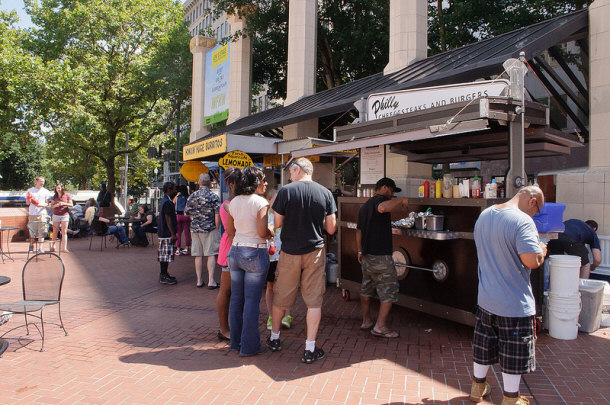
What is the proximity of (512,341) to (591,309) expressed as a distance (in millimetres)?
2814

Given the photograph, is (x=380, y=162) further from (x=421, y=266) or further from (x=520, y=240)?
(x=520, y=240)

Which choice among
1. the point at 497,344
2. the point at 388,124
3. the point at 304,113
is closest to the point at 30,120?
the point at 304,113

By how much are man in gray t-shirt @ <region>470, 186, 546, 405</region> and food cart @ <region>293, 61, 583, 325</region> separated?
144cm

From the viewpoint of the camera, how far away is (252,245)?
4.27 m

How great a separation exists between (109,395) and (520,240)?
3.34 metres

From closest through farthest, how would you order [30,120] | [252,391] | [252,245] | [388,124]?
[252,391] < [252,245] < [388,124] < [30,120]

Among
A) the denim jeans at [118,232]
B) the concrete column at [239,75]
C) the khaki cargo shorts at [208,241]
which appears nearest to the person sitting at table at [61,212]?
the denim jeans at [118,232]

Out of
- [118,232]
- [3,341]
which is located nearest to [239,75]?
[118,232]

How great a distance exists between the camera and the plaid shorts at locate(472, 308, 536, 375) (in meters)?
3.10

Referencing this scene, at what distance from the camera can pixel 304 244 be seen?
4164 millimetres

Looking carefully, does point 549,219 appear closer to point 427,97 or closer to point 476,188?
point 476,188

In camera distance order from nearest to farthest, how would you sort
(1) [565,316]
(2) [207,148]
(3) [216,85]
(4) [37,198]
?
1. (1) [565,316]
2. (2) [207,148]
3. (4) [37,198]
4. (3) [216,85]

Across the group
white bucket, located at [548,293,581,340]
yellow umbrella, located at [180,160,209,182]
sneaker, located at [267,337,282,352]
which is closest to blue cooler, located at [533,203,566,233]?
white bucket, located at [548,293,581,340]

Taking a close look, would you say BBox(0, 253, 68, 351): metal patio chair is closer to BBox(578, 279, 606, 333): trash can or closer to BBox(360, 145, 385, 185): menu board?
BBox(360, 145, 385, 185): menu board
